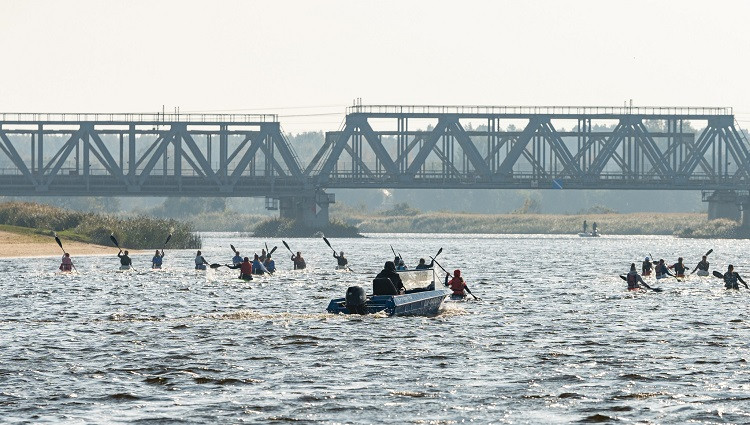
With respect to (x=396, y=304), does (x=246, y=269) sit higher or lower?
higher

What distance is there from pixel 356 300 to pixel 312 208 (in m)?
119

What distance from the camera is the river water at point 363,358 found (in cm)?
2659

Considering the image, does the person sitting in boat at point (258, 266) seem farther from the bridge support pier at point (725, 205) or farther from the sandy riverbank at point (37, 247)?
the bridge support pier at point (725, 205)

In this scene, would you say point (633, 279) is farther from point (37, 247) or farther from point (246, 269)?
point (37, 247)

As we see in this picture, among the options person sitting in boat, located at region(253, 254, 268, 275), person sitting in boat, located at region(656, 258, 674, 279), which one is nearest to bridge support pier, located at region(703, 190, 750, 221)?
person sitting in boat, located at region(656, 258, 674, 279)

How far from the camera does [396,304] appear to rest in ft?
143

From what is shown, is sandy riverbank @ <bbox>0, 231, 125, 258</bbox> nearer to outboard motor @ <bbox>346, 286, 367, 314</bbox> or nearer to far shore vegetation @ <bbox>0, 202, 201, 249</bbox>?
far shore vegetation @ <bbox>0, 202, 201, 249</bbox>

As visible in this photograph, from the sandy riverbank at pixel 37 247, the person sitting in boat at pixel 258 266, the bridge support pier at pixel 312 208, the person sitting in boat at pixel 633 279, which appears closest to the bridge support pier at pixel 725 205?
the bridge support pier at pixel 312 208

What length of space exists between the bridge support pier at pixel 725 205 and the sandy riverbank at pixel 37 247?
93582 mm

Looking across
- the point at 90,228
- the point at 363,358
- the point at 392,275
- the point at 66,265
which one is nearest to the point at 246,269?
the point at 66,265

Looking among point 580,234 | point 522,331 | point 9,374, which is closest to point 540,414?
point 9,374

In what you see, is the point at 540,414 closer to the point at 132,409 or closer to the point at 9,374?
the point at 132,409

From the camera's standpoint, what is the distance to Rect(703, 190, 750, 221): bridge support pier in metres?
168

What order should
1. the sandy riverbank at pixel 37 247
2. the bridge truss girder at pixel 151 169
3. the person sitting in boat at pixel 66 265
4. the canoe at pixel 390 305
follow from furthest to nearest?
the bridge truss girder at pixel 151 169, the sandy riverbank at pixel 37 247, the person sitting in boat at pixel 66 265, the canoe at pixel 390 305
